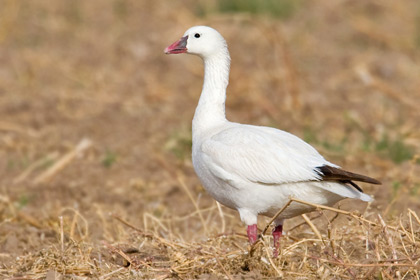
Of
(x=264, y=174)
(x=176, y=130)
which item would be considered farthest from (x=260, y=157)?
(x=176, y=130)

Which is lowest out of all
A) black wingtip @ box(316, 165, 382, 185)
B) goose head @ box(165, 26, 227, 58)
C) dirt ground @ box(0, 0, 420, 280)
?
dirt ground @ box(0, 0, 420, 280)

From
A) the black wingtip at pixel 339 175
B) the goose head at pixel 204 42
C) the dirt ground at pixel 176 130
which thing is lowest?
the dirt ground at pixel 176 130

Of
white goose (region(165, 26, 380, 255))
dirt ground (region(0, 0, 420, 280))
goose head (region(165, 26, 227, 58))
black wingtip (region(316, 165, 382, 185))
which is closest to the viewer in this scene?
black wingtip (region(316, 165, 382, 185))

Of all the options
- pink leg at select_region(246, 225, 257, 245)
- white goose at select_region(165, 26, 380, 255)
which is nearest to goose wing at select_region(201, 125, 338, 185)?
white goose at select_region(165, 26, 380, 255)

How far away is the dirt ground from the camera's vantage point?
4.79 metres

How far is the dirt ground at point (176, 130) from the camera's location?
15.7 ft

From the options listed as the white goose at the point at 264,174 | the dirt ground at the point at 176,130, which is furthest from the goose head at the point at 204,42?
the dirt ground at the point at 176,130

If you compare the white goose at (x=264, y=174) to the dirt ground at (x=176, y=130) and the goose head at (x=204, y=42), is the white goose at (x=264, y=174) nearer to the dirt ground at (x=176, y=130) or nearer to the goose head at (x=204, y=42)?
the dirt ground at (x=176, y=130)

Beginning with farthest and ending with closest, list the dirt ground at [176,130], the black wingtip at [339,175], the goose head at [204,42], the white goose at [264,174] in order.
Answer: the goose head at [204,42] < the dirt ground at [176,130] < the white goose at [264,174] < the black wingtip at [339,175]

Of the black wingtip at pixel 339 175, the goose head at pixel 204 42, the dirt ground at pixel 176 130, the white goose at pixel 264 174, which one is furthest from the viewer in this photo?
the goose head at pixel 204 42

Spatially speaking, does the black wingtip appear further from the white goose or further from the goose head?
the goose head

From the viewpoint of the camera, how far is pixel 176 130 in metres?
8.79

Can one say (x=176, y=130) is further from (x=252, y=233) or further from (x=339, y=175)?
(x=339, y=175)

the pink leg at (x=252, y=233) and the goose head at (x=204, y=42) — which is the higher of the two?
the goose head at (x=204, y=42)
